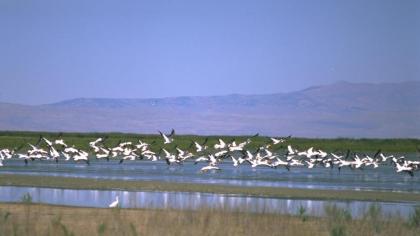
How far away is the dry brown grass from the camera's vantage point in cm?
1655

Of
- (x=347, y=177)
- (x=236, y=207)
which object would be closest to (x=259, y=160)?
(x=347, y=177)

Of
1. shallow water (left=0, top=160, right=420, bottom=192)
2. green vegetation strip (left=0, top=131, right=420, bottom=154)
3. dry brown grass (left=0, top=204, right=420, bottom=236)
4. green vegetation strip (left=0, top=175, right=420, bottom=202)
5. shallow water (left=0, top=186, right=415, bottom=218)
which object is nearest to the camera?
dry brown grass (left=0, top=204, right=420, bottom=236)

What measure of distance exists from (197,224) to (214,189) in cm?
1501

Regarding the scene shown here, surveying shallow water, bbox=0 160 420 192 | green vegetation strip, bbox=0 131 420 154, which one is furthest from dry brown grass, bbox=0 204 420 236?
green vegetation strip, bbox=0 131 420 154

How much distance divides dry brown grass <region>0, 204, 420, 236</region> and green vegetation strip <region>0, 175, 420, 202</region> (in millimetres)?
10450

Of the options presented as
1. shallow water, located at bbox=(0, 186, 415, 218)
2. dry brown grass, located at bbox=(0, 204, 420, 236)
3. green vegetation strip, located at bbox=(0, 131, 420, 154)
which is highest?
green vegetation strip, located at bbox=(0, 131, 420, 154)

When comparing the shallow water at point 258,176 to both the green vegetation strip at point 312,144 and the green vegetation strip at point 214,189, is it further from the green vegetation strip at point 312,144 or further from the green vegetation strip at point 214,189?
the green vegetation strip at point 312,144

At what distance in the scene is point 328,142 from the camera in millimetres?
83938

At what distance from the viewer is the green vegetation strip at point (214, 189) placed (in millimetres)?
31359

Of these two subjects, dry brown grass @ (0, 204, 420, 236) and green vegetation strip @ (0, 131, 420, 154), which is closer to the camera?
dry brown grass @ (0, 204, 420, 236)

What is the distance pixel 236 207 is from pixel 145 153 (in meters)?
36.3

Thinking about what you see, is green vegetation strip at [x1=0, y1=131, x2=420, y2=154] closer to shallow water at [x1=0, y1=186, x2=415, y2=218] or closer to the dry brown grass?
shallow water at [x1=0, y1=186, x2=415, y2=218]

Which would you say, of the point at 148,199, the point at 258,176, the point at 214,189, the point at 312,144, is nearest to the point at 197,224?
the point at 148,199

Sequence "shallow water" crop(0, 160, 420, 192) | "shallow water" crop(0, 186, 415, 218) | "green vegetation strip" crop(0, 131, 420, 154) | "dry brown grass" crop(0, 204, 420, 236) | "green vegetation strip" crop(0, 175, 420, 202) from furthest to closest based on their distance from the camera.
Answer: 1. "green vegetation strip" crop(0, 131, 420, 154)
2. "shallow water" crop(0, 160, 420, 192)
3. "green vegetation strip" crop(0, 175, 420, 202)
4. "shallow water" crop(0, 186, 415, 218)
5. "dry brown grass" crop(0, 204, 420, 236)
